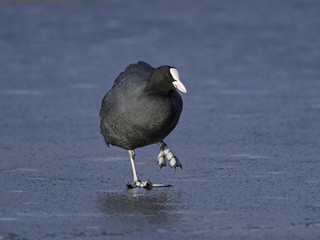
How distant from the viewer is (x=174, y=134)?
10547 millimetres

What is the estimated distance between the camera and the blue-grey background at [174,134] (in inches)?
254

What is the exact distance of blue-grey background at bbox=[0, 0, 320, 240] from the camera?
254 inches

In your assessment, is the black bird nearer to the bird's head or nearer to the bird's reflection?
the bird's head

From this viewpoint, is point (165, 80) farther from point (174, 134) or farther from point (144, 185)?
point (174, 134)

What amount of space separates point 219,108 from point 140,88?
4308 millimetres

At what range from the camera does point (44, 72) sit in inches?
610

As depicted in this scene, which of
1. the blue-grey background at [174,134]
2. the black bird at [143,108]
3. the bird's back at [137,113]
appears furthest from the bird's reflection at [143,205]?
the bird's back at [137,113]

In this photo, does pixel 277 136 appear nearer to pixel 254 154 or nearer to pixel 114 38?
pixel 254 154

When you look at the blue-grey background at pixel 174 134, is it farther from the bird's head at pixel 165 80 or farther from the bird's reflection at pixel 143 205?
the bird's head at pixel 165 80

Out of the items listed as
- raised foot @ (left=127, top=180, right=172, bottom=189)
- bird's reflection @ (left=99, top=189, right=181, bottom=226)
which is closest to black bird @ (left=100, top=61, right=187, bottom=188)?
raised foot @ (left=127, top=180, right=172, bottom=189)

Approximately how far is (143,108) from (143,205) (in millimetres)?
993

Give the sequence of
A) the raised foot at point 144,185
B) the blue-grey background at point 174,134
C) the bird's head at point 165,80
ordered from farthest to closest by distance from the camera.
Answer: the raised foot at point 144,185 → the bird's head at point 165,80 → the blue-grey background at point 174,134

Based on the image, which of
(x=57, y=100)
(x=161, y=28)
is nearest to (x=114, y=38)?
(x=161, y=28)

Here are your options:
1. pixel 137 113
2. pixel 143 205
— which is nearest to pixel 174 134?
pixel 137 113
